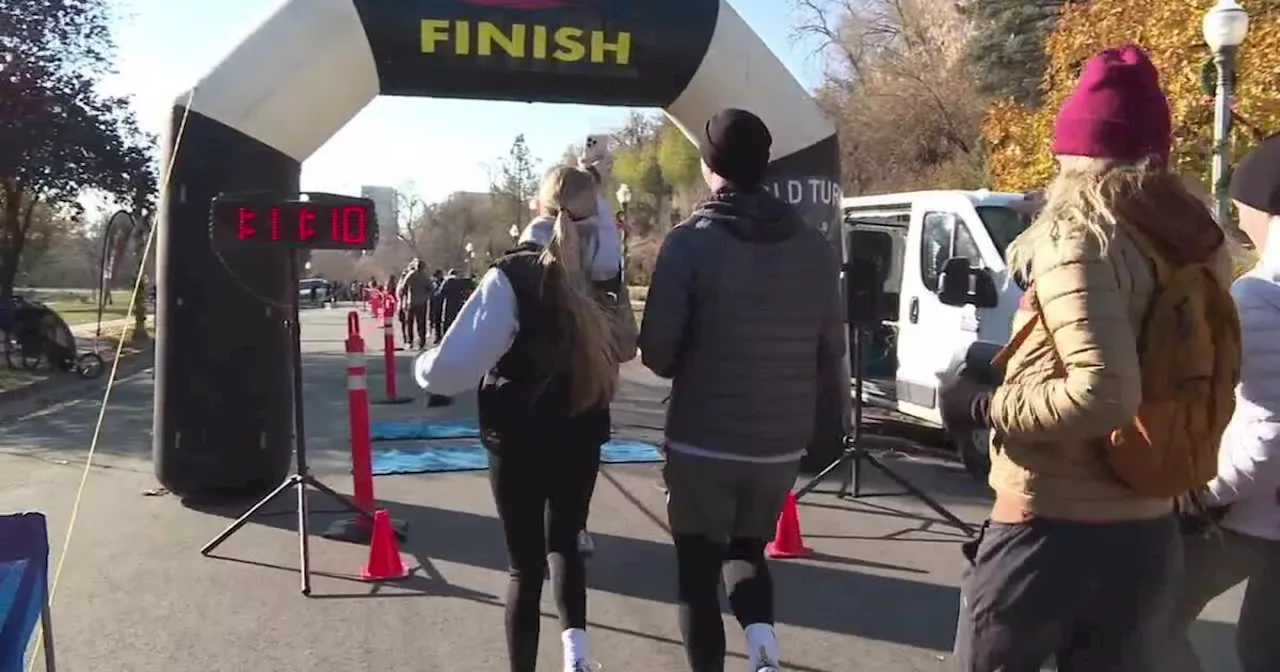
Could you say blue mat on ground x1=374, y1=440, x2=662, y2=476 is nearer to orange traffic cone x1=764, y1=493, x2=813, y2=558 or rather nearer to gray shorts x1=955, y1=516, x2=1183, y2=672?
orange traffic cone x1=764, y1=493, x2=813, y2=558

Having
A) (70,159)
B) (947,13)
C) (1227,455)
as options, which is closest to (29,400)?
(70,159)

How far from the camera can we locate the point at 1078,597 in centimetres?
242

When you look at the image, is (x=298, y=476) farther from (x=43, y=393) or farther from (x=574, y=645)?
(x=43, y=393)

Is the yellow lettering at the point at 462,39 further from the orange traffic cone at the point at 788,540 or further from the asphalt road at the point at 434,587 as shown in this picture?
the orange traffic cone at the point at 788,540

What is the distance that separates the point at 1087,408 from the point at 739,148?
156cm

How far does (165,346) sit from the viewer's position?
7.15 metres

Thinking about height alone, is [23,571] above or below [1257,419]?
below

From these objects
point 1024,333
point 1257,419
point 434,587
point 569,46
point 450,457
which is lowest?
point 434,587

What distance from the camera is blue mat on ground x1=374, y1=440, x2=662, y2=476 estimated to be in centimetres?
906

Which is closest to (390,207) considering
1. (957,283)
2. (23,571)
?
(957,283)

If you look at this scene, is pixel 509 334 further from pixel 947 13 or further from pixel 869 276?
pixel 947 13

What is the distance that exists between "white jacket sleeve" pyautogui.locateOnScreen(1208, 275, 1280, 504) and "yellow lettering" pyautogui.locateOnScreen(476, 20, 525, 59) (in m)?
5.27

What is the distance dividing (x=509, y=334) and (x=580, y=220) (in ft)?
1.74

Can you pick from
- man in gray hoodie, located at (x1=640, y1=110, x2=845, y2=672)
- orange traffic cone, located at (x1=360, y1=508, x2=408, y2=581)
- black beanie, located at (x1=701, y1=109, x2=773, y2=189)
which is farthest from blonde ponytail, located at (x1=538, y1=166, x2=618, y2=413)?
orange traffic cone, located at (x1=360, y1=508, x2=408, y2=581)
